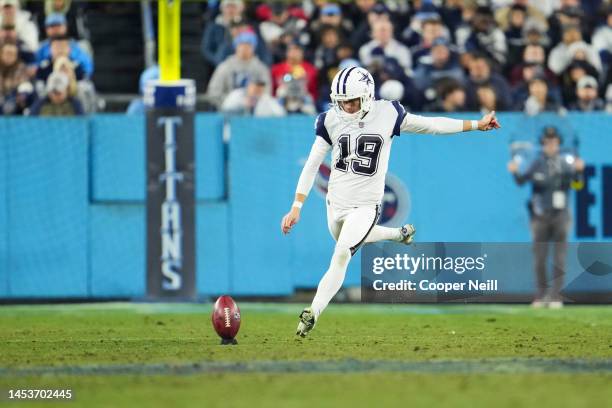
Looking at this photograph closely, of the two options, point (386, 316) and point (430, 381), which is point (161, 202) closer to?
point (386, 316)

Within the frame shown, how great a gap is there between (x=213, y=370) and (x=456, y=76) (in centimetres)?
859

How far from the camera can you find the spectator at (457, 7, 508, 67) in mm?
18156

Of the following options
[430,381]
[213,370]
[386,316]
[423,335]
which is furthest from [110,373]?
[386,316]

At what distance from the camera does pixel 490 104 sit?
16750 millimetres

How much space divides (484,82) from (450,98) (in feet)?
2.01

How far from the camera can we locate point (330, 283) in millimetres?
10664

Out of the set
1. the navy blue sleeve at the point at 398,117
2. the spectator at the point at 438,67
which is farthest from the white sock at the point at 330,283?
the spectator at the point at 438,67

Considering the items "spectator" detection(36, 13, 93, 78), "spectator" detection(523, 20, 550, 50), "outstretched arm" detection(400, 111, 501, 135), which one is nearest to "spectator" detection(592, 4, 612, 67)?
"spectator" detection(523, 20, 550, 50)

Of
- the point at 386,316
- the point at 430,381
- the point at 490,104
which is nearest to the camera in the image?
the point at 430,381

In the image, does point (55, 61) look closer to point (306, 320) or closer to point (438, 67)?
point (438, 67)

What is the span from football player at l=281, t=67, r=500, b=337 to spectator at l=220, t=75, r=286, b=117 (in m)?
5.38

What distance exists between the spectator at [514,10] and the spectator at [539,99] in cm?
180

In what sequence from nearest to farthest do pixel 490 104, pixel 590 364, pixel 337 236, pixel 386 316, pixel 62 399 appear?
pixel 62 399 → pixel 590 364 → pixel 337 236 → pixel 386 316 → pixel 490 104

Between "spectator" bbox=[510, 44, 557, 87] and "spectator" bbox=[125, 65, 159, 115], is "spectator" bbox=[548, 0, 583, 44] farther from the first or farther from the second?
"spectator" bbox=[125, 65, 159, 115]
